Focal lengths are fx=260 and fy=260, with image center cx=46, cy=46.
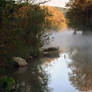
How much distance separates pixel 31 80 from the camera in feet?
29.6

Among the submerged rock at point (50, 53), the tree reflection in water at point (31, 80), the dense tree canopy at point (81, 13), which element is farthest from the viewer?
the dense tree canopy at point (81, 13)

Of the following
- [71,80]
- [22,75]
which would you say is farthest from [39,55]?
[71,80]

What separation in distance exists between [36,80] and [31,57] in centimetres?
570

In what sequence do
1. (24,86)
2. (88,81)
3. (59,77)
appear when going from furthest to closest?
A: (59,77) < (88,81) < (24,86)

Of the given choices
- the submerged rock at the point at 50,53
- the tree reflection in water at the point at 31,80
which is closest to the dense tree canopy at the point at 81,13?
the submerged rock at the point at 50,53

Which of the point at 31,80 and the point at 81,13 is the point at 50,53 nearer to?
the point at 31,80

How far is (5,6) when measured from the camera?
7.37 m

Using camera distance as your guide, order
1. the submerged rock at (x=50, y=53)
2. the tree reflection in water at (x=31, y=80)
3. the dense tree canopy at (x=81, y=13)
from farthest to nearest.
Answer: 1. the dense tree canopy at (x=81, y=13)
2. the submerged rock at (x=50, y=53)
3. the tree reflection in water at (x=31, y=80)

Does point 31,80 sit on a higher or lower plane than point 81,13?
higher

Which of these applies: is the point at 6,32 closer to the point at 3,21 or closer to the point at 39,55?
the point at 3,21

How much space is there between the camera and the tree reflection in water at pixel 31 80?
7.73 meters

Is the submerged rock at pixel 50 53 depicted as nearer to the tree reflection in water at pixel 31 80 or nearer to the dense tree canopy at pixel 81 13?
the tree reflection in water at pixel 31 80

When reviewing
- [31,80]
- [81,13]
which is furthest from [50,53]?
[81,13]

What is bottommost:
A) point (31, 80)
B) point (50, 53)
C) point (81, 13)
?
point (50, 53)
